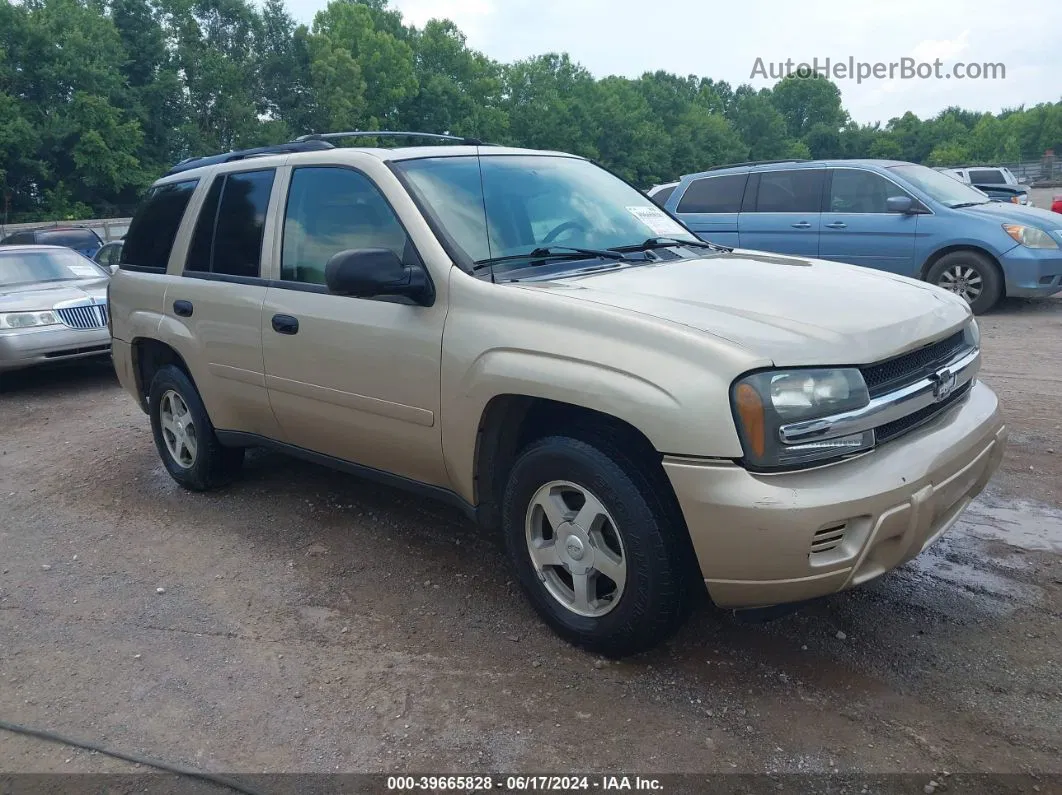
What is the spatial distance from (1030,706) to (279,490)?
12.7 ft

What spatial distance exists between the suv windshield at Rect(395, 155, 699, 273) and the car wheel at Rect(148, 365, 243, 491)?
198 cm

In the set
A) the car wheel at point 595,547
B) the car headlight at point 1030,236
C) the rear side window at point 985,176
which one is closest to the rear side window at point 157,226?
the car wheel at point 595,547

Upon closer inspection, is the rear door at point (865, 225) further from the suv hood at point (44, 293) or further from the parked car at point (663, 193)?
the suv hood at point (44, 293)

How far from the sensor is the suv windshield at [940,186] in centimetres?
995

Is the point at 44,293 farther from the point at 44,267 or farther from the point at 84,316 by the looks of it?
the point at 44,267

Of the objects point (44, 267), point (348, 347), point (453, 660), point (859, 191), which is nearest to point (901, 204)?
point (859, 191)

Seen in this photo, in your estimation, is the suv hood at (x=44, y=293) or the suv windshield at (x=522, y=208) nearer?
the suv windshield at (x=522, y=208)

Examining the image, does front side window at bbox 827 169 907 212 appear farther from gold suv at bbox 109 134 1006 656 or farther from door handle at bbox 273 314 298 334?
door handle at bbox 273 314 298 334

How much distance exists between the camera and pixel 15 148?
3906 centimetres

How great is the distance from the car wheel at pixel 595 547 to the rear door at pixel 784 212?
808cm

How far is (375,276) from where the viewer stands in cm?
333

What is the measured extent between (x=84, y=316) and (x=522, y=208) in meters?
6.33

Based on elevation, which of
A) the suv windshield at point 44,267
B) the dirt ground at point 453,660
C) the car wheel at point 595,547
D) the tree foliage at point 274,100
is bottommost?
the dirt ground at point 453,660

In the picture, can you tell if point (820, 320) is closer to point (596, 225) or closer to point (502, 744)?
point (596, 225)
